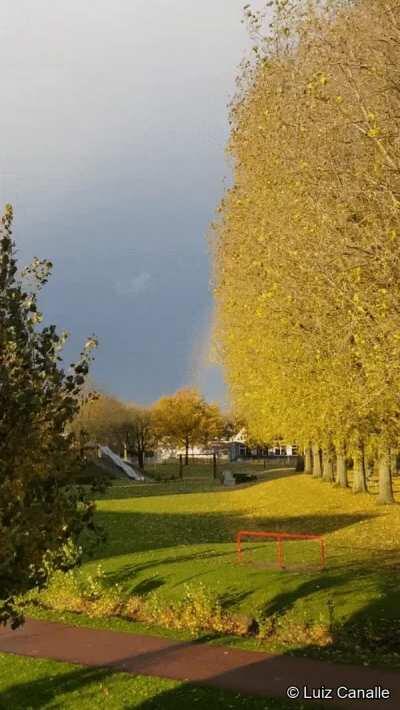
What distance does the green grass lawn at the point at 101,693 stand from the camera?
935cm

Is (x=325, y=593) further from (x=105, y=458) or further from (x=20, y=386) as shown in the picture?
(x=105, y=458)

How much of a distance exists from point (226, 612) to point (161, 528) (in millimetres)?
15787

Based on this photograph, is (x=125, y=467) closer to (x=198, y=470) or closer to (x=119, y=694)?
(x=198, y=470)

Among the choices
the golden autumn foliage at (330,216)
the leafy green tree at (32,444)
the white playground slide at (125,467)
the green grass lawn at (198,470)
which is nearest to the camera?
the leafy green tree at (32,444)

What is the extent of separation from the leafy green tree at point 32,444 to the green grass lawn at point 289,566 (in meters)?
5.92

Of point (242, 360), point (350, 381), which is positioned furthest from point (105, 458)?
point (350, 381)

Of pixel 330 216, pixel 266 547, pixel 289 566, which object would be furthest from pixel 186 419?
pixel 330 216

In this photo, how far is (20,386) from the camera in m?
6.98

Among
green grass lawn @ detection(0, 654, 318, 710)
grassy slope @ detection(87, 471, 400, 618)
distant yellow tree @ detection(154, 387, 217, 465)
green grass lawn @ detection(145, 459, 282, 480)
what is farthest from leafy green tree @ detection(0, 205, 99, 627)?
distant yellow tree @ detection(154, 387, 217, 465)

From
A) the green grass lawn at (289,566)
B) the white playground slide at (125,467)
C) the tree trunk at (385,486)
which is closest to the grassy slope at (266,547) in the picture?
the green grass lawn at (289,566)

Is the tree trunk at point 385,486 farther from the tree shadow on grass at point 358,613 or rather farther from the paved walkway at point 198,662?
the paved walkway at point 198,662

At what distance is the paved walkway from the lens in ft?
32.6

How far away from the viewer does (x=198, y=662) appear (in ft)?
36.9

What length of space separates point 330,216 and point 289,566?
311 inches
